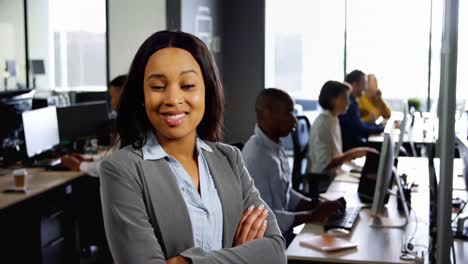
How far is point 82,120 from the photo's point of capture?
5.70 metres

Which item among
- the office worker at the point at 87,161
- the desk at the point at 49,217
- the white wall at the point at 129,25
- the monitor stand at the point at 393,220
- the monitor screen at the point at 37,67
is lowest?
the desk at the point at 49,217

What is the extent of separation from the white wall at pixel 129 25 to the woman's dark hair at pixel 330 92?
167cm

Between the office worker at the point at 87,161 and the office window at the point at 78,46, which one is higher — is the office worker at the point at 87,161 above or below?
below

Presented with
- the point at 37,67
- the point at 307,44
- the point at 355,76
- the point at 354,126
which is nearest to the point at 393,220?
the point at 354,126

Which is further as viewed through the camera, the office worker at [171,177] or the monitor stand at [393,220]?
the monitor stand at [393,220]

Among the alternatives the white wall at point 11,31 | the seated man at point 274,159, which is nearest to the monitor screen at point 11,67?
the white wall at point 11,31

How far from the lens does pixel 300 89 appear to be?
9695 millimetres

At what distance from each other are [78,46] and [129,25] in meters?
3.87

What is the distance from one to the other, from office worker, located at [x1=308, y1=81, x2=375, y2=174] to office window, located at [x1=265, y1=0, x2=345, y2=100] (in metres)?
3.10

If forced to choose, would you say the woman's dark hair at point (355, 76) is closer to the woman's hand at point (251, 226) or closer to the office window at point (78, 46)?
the office window at point (78, 46)


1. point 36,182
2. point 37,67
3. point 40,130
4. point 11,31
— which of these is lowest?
point 36,182

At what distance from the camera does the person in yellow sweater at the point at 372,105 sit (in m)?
7.76

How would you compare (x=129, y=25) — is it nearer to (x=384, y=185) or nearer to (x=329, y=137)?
(x=329, y=137)

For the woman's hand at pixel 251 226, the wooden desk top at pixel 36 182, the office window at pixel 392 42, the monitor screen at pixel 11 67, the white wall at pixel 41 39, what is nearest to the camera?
the woman's hand at pixel 251 226
